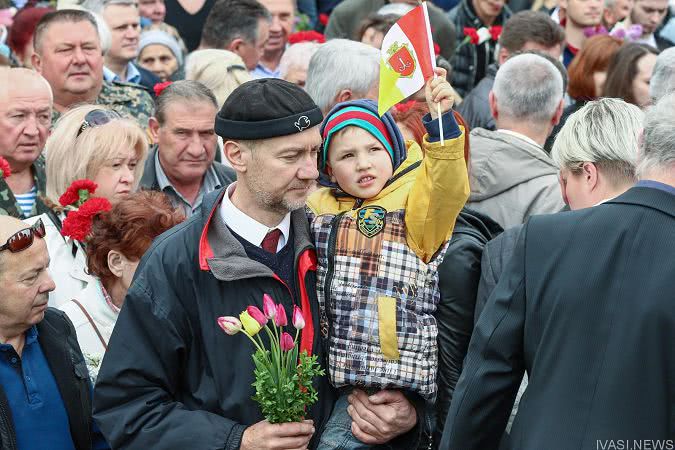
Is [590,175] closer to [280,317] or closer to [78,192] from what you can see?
[280,317]

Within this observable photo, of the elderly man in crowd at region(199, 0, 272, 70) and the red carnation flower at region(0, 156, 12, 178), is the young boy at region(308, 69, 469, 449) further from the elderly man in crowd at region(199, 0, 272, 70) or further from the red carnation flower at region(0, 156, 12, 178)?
the elderly man in crowd at region(199, 0, 272, 70)

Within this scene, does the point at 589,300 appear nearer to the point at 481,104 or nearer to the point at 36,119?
the point at 36,119

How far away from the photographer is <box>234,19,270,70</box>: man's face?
9234 millimetres

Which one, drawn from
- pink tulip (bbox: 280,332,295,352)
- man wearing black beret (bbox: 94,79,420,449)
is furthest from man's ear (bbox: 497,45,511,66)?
pink tulip (bbox: 280,332,295,352)

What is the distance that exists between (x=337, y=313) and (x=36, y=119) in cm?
283

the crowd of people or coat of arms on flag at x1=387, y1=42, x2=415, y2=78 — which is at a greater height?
coat of arms on flag at x1=387, y1=42, x2=415, y2=78

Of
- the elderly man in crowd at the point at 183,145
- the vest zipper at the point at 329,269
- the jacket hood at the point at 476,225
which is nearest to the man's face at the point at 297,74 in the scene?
the elderly man in crowd at the point at 183,145

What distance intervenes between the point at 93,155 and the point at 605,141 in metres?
2.86

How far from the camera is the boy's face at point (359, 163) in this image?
454cm

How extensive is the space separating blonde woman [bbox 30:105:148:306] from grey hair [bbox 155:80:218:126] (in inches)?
8.3

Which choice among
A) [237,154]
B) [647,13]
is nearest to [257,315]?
[237,154]

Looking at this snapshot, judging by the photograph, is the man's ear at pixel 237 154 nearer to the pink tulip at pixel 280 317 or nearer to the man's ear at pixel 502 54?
the pink tulip at pixel 280 317

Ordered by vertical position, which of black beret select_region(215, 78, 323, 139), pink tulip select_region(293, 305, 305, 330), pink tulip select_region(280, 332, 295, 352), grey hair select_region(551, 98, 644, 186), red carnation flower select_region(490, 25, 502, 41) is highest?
black beret select_region(215, 78, 323, 139)

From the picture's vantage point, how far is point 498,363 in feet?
11.8
